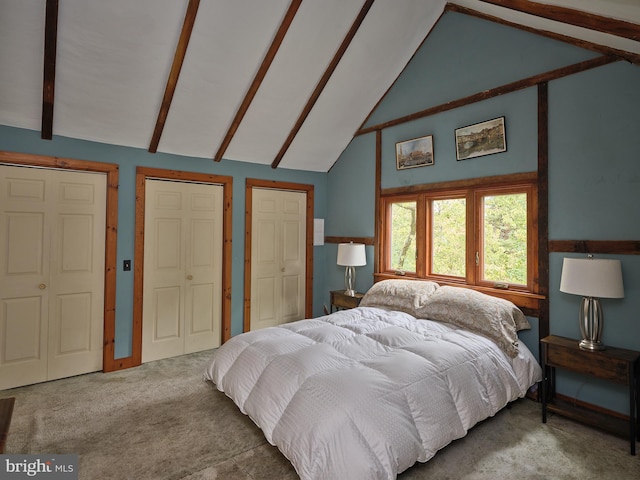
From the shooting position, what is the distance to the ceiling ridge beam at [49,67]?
252cm

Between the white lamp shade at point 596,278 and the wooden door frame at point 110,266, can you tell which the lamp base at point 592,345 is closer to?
the white lamp shade at point 596,278

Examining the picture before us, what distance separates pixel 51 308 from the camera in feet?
11.0

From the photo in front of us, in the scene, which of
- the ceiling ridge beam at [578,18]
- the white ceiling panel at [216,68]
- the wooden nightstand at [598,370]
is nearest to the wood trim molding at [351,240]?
the white ceiling panel at [216,68]

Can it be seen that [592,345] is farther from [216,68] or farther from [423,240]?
[216,68]

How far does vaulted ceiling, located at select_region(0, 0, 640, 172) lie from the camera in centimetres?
258

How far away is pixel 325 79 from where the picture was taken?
3.79 meters

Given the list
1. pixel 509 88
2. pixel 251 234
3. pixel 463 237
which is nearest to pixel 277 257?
pixel 251 234

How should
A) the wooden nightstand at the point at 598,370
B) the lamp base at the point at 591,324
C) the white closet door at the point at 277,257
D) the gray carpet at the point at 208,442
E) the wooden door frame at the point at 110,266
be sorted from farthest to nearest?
the white closet door at the point at 277,257, the wooden door frame at the point at 110,266, the lamp base at the point at 591,324, the wooden nightstand at the point at 598,370, the gray carpet at the point at 208,442

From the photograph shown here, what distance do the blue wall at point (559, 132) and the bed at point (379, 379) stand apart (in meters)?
0.64

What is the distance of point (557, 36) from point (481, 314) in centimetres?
237

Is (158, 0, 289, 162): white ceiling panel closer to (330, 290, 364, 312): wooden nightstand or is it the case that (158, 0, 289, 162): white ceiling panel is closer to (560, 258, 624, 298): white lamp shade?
(330, 290, 364, 312): wooden nightstand

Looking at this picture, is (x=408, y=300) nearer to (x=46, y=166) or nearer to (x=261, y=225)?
(x=261, y=225)

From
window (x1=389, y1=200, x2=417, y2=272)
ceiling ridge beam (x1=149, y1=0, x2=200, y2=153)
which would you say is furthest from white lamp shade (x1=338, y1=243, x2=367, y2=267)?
ceiling ridge beam (x1=149, y1=0, x2=200, y2=153)

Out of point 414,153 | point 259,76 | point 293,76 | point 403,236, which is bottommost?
point 403,236
